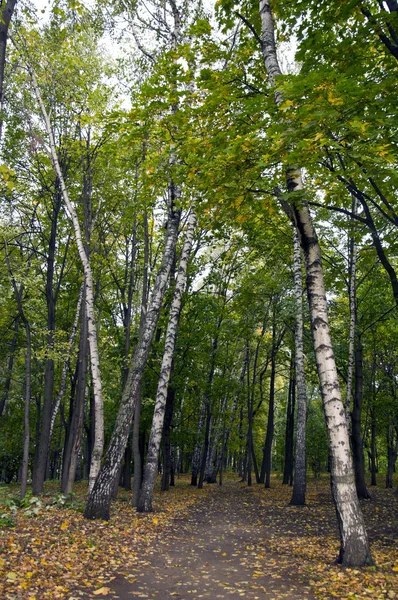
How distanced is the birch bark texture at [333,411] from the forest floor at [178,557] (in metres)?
0.34

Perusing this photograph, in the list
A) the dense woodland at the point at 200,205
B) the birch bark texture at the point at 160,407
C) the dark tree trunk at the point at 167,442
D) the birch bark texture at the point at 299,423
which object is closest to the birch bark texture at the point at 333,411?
the dense woodland at the point at 200,205

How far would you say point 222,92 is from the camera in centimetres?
654

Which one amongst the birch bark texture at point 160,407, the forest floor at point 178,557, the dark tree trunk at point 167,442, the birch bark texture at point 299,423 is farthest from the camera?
the dark tree trunk at point 167,442

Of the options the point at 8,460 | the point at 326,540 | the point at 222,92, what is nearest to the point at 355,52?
the point at 222,92

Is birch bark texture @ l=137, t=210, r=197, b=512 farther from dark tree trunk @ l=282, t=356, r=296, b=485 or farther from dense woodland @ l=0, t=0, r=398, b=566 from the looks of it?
dark tree trunk @ l=282, t=356, r=296, b=485

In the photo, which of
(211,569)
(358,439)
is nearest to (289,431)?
(358,439)

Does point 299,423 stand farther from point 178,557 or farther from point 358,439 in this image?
point 178,557

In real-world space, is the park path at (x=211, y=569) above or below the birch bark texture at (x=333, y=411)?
below

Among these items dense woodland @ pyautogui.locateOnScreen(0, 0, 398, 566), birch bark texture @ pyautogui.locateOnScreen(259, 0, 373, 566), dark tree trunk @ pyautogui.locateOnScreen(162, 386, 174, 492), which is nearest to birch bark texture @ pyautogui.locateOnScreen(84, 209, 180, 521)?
dense woodland @ pyautogui.locateOnScreen(0, 0, 398, 566)

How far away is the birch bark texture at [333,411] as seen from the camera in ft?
17.9

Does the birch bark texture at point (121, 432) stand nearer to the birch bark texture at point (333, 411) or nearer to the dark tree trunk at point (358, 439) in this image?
the birch bark texture at point (333, 411)

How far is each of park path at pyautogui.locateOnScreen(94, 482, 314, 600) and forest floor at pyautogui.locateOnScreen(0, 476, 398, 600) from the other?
0.01 m

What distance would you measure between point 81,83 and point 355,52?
804cm

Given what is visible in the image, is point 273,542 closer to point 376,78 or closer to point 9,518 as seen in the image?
point 9,518
